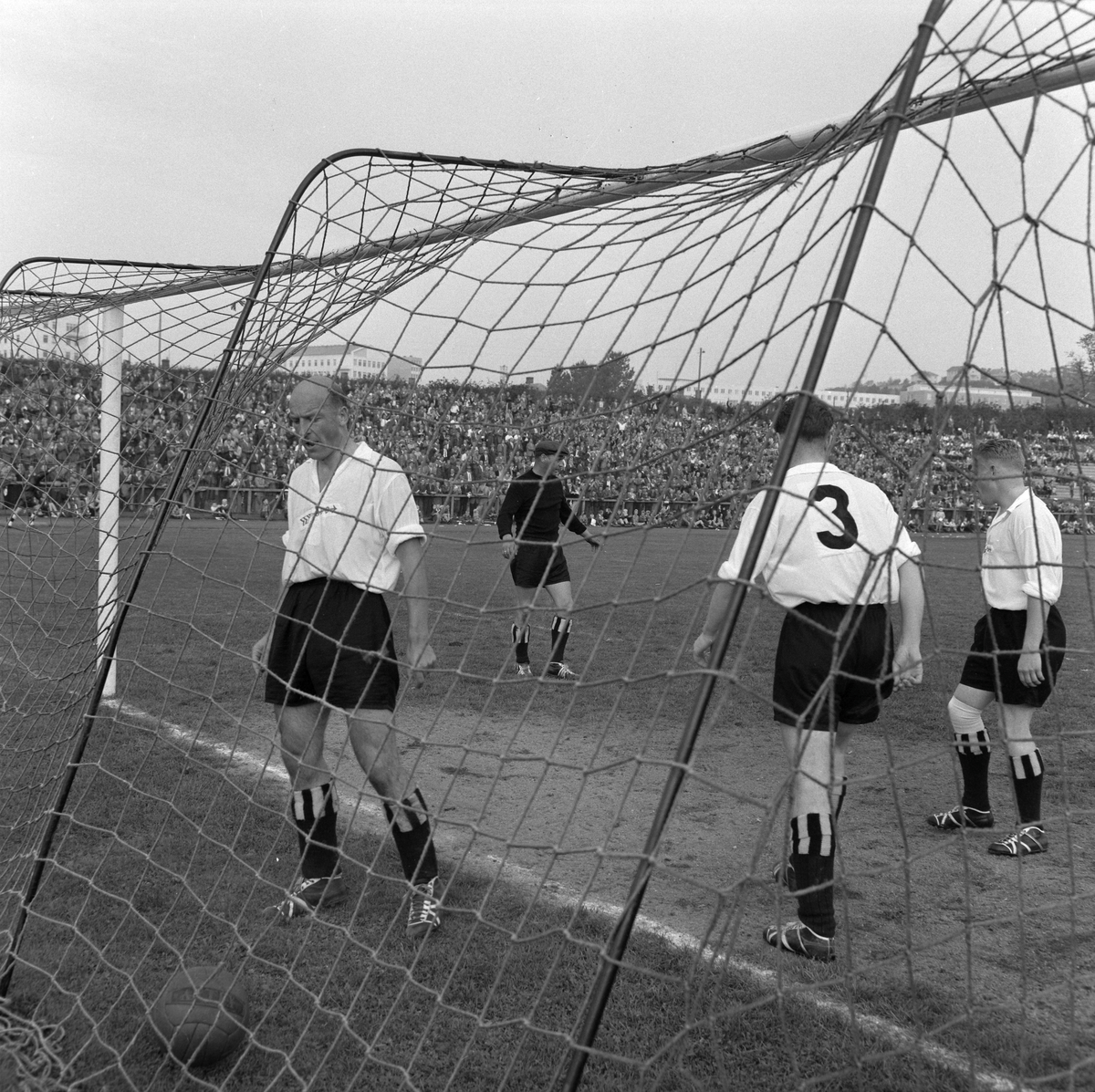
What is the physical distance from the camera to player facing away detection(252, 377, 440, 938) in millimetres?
3424

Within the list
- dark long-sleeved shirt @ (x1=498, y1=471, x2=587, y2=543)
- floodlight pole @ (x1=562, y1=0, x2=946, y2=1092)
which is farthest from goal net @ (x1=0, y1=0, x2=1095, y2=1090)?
dark long-sleeved shirt @ (x1=498, y1=471, x2=587, y2=543)

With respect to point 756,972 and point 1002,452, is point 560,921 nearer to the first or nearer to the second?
point 756,972

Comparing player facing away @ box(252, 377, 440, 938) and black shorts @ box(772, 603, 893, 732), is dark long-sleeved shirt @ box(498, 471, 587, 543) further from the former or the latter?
black shorts @ box(772, 603, 893, 732)

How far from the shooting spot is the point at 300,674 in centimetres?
358

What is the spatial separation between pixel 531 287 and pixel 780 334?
1323 millimetres

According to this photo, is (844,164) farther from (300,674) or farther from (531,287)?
(300,674)

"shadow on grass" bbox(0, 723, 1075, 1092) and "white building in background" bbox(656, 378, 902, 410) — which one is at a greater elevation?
"white building in background" bbox(656, 378, 902, 410)

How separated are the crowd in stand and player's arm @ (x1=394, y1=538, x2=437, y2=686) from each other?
28cm

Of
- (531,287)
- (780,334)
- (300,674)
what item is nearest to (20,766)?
(300,674)

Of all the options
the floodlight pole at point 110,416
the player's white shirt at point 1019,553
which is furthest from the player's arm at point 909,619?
the floodlight pole at point 110,416

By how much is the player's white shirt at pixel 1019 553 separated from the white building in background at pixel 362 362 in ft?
7.34

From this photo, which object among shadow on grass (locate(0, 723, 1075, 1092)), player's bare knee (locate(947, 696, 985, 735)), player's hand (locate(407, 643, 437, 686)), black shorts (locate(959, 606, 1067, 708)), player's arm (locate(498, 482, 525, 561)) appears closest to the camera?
shadow on grass (locate(0, 723, 1075, 1092))

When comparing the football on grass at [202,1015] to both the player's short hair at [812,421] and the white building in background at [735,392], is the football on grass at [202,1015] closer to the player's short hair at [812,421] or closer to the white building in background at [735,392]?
the white building in background at [735,392]

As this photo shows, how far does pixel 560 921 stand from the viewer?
3.41 m
